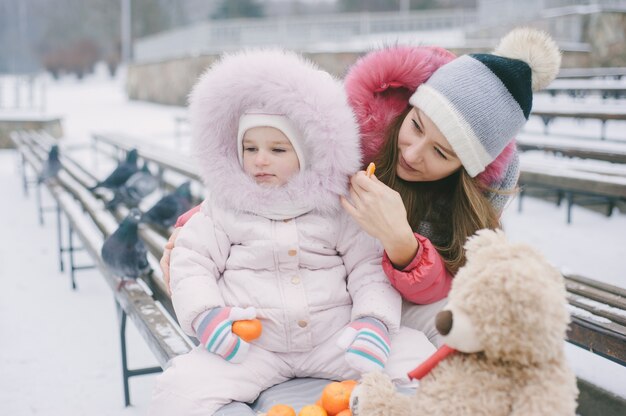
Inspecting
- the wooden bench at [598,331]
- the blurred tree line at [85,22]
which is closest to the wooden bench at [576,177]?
the wooden bench at [598,331]

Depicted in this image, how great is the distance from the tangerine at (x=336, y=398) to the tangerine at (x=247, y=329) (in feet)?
0.78

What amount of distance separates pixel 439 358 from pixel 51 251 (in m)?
4.52

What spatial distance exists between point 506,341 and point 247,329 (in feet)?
2.28

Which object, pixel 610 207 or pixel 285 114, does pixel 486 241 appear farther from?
pixel 610 207

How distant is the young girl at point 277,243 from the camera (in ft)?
4.93

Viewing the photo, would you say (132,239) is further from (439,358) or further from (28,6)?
(28,6)

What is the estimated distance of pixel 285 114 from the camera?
1682 millimetres

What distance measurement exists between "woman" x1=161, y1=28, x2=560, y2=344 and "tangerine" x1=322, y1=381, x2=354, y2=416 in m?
0.38

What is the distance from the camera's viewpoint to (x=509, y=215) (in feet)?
17.6

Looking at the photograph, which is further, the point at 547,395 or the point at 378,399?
the point at 378,399

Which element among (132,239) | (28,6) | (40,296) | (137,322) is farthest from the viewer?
(28,6)

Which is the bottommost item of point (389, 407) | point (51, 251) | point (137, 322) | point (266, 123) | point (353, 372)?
point (51, 251)

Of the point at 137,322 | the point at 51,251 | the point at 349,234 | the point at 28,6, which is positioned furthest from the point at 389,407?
the point at 28,6

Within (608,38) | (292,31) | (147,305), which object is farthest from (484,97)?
(292,31)
